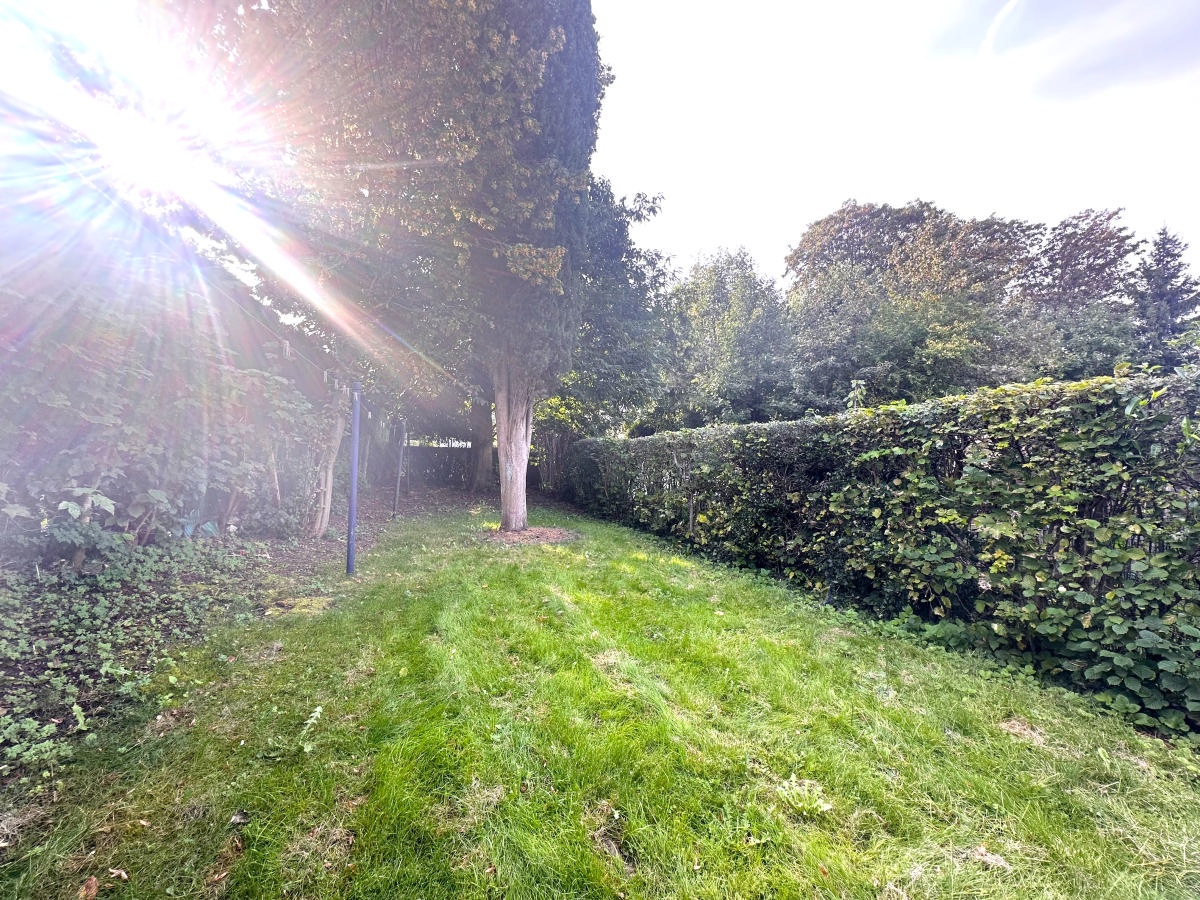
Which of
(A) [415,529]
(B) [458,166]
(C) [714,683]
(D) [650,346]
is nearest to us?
(C) [714,683]

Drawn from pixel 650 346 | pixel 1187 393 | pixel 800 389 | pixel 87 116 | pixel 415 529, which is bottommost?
pixel 415 529

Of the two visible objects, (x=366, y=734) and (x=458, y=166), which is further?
(x=458, y=166)

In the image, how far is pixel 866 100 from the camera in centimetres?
523

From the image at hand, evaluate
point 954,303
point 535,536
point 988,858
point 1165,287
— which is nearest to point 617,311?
point 535,536

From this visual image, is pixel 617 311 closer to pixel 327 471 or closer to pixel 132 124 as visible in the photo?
pixel 327 471

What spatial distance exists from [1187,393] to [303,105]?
298 inches

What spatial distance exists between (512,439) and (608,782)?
18.9ft

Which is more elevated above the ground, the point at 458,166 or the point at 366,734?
the point at 458,166

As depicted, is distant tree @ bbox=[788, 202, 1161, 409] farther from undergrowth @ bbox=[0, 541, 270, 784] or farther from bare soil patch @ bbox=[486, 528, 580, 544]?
undergrowth @ bbox=[0, 541, 270, 784]

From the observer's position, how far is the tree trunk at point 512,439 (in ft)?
Result: 22.9

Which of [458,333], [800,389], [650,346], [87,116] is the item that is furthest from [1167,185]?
[87,116]

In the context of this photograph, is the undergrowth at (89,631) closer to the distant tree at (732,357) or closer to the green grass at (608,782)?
the green grass at (608,782)

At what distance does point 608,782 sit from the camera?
1.74 metres

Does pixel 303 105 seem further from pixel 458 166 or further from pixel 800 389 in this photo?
pixel 800 389
